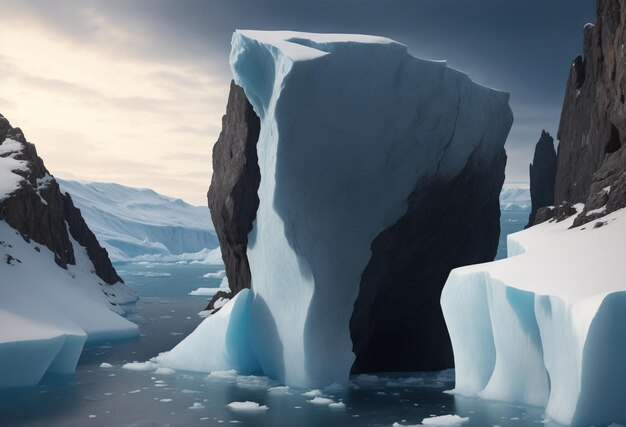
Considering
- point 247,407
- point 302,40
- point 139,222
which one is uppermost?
point 139,222

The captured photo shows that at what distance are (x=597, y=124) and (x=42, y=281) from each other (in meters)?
17.9

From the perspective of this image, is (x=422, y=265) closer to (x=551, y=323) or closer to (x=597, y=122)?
(x=597, y=122)

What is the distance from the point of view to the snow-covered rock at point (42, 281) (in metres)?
15.8

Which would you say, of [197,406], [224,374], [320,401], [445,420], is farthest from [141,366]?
[445,420]

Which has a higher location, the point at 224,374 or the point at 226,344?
the point at 226,344

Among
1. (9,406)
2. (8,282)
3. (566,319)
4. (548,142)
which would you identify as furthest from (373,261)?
(548,142)

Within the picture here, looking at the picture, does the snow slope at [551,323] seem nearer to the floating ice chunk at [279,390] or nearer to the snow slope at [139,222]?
the floating ice chunk at [279,390]

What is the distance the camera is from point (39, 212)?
30391 mm

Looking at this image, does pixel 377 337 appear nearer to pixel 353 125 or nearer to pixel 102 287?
pixel 353 125

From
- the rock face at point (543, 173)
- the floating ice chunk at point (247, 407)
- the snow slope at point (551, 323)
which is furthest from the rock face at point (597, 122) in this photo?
the rock face at point (543, 173)

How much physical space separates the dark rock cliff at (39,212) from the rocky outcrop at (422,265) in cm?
1570

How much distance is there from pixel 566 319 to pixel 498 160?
9849 millimetres

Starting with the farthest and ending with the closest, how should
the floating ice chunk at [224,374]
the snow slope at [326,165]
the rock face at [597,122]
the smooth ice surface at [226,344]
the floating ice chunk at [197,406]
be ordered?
the smooth ice surface at [226,344]
the floating ice chunk at [224,374]
the rock face at [597,122]
the snow slope at [326,165]
the floating ice chunk at [197,406]

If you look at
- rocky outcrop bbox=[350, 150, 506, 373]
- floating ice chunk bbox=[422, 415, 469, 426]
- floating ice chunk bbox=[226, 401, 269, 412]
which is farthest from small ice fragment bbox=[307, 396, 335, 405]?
rocky outcrop bbox=[350, 150, 506, 373]
